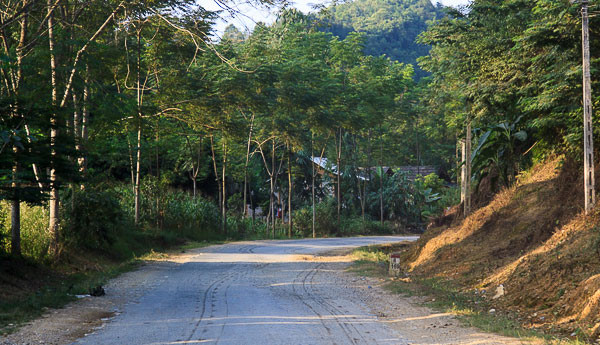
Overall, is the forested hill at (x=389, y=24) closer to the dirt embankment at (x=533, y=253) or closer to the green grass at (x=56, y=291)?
the dirt embankment at (x=533, y=253)

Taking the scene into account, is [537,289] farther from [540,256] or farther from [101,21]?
[101,21]

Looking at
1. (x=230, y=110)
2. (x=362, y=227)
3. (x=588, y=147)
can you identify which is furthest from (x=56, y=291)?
(x=362, y=227)

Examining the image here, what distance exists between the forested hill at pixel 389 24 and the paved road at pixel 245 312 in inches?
2978

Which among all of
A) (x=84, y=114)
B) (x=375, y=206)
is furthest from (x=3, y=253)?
(x=375, y=206)

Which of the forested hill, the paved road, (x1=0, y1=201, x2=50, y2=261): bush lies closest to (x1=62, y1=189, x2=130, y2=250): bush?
(x1=0, y1=201, x2=50, y2=261): bush

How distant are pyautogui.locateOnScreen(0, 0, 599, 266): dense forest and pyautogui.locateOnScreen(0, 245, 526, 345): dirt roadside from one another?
9.98 ft

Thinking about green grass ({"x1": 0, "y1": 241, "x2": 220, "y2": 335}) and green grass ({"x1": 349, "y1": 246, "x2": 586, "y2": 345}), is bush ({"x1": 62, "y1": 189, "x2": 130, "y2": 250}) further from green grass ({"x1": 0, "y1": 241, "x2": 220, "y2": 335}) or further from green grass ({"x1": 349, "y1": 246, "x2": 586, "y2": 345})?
green grass ({"x1": 349, "y1": 246, "x2": 586, "y2": 345})

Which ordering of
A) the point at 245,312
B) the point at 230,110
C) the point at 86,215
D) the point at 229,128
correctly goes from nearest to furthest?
the point at 245,312 < the point at 86,215 < the point at 229,128 < the point at 230,110

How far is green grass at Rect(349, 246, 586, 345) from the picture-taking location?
9.63 m

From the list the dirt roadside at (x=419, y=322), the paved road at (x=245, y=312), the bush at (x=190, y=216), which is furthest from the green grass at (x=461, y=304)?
the bush at (x=190, y=216)

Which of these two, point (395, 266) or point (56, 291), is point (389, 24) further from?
point (56, 291)

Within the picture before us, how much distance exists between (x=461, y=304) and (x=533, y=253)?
2815mm

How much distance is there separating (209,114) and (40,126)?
49.9 ft

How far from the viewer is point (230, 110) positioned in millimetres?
31375
